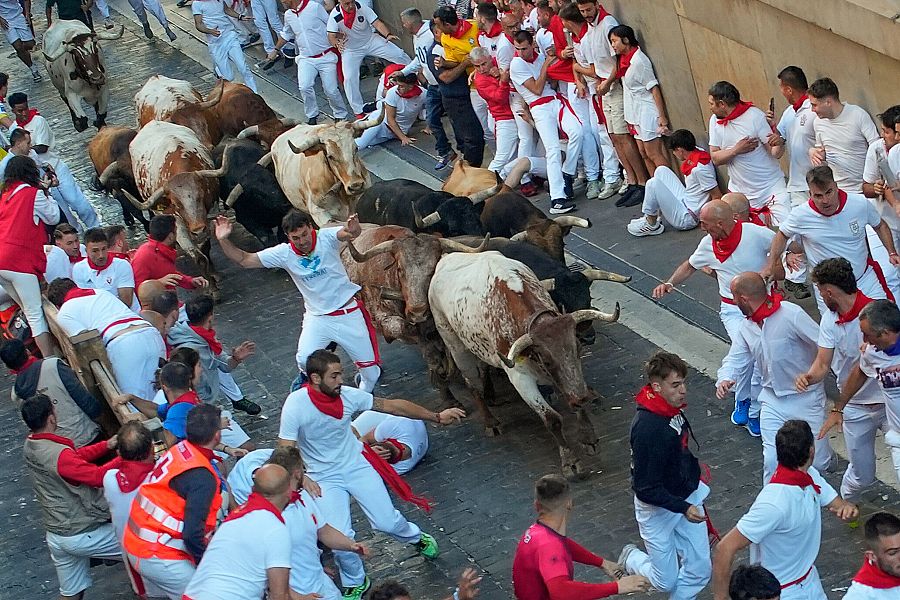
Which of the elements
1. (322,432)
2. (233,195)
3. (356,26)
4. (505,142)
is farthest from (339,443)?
(356,26)

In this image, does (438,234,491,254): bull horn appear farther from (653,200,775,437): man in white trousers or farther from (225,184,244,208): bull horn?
(225,184,244,208): bull horn

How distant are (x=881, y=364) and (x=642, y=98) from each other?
265 inches

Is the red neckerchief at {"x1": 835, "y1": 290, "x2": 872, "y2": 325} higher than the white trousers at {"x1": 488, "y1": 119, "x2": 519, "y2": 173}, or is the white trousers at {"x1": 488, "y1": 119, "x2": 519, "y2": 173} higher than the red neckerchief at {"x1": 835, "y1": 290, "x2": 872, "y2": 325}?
the red neckerchief at {"x1": 835, "y1": 290, "x2": 872, "y2": 325}

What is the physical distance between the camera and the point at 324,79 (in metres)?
Answer: 19.0

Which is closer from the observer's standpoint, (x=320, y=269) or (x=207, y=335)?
(x=320, y=269)

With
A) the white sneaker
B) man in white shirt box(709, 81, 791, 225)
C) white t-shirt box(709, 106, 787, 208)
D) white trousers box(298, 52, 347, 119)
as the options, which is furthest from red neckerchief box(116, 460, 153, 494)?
white trousers box(298, 52, 347, 119)

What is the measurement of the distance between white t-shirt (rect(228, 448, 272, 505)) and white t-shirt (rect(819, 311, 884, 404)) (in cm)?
358

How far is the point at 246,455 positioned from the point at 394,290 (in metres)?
3.15

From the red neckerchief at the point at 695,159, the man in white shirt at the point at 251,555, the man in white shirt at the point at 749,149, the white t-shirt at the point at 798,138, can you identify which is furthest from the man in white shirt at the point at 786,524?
the red neckerchief at the point at 695,159

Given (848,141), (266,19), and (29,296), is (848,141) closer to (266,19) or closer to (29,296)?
(29,296)

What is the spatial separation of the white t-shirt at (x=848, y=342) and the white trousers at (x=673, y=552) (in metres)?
1.33

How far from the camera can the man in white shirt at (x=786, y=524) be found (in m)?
7.12

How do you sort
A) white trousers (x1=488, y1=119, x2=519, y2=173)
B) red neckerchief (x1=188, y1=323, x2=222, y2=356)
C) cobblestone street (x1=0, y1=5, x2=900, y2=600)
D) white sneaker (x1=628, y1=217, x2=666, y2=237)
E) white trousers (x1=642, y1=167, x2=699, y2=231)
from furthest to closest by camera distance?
white trousers (x1=488, y1=119, x2=519, y2=173) → white sneaker (x1=628, y1=217, x2=666, y2=237) → white trousers (x1=642, y1=167, x2=699, y2=231) → red neckerchief (x1=188, y1=323, x2=222, y2=356) → cobblestone street (x1=0, y1=5, x2=900, y2=600)

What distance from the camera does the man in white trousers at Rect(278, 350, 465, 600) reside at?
9.00 meters
